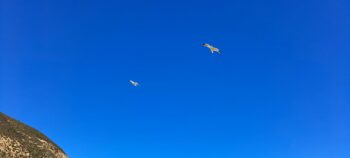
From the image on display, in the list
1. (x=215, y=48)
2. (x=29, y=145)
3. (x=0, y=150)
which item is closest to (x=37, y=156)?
(x=29, y=145)

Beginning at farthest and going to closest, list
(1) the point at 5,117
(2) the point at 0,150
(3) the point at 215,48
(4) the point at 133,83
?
1. (1) the point at 5,117
2. (4) the point at 133,83
3. (2) the point at 0,150
4. (3) the point at 215,48

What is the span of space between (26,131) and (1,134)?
15.6 metres

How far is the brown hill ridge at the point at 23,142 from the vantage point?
302 feet

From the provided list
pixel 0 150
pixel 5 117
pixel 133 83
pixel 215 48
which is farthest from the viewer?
pixel 5 117

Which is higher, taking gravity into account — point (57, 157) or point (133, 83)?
point (133, 83)

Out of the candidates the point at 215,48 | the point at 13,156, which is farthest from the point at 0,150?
Result: the point at 215,48

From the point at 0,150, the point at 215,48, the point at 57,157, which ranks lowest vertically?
the point at 0,150

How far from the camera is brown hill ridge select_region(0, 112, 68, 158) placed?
92.2m

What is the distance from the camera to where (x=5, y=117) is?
107875 millimetres

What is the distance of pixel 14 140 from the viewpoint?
3797 inches

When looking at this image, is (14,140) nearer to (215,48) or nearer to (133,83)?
(133,83)

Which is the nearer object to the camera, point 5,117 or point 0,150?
point 0,150

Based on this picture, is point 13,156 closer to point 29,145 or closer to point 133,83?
point 29,145

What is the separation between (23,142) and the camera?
99.6 m
